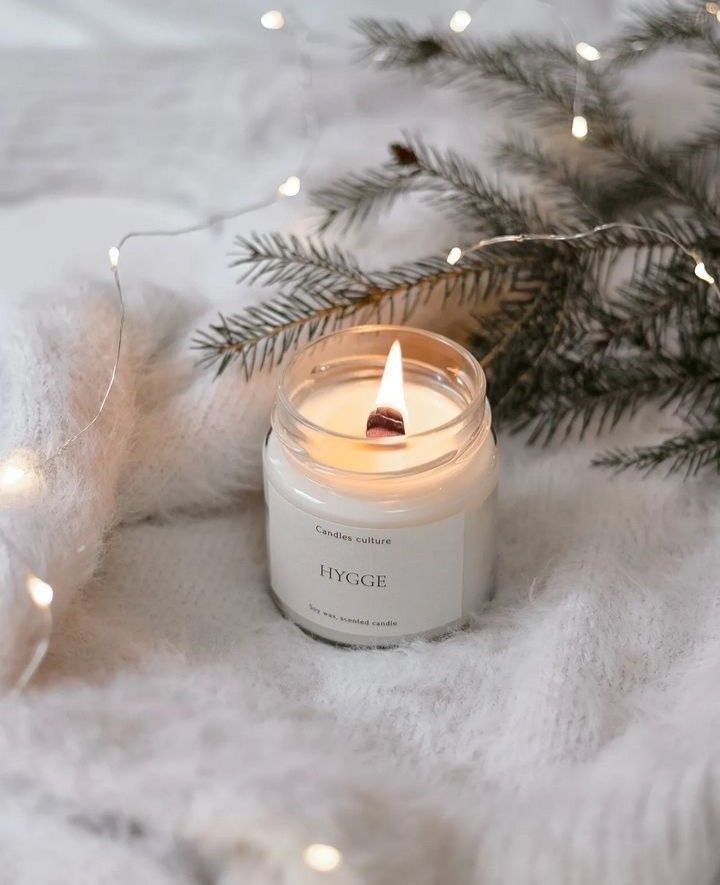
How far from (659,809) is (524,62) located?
65 centimetres

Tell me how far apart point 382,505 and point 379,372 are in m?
0.15

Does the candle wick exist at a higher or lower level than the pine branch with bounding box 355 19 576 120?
lower

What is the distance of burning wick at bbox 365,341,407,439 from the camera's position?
2.35 feet

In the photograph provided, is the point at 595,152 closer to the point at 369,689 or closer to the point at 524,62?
the point at 524,62

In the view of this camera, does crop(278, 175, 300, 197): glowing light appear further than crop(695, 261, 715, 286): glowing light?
Yes

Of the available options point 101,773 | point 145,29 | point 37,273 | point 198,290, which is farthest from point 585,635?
point 145,29

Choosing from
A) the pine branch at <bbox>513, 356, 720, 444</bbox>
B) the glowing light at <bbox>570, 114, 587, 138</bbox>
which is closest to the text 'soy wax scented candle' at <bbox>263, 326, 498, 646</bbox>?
the pine branch at <bbox>513, 356, 720, 444</bbox>

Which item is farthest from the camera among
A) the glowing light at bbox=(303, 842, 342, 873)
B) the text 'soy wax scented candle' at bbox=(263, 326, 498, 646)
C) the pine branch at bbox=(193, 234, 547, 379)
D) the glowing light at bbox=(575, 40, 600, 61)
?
the glowing light at bbox=(575, 40, 600, 61)

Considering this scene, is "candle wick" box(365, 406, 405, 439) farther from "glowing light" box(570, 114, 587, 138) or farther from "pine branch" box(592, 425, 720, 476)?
"glowing light" box(570, 114, 587, 138)

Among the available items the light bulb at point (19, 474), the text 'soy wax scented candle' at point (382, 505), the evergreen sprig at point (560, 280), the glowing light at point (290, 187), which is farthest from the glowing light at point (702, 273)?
the light bulb at point (19, 474)

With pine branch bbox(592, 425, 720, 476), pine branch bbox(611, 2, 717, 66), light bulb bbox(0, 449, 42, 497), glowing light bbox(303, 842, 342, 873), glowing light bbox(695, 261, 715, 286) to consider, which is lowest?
pine branch bbox(592, 425, 720, 476)

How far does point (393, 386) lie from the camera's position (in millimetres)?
727

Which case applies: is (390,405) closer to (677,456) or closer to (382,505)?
(382,505)

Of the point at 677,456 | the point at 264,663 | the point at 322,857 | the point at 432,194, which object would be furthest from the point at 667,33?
the point at 322,857
